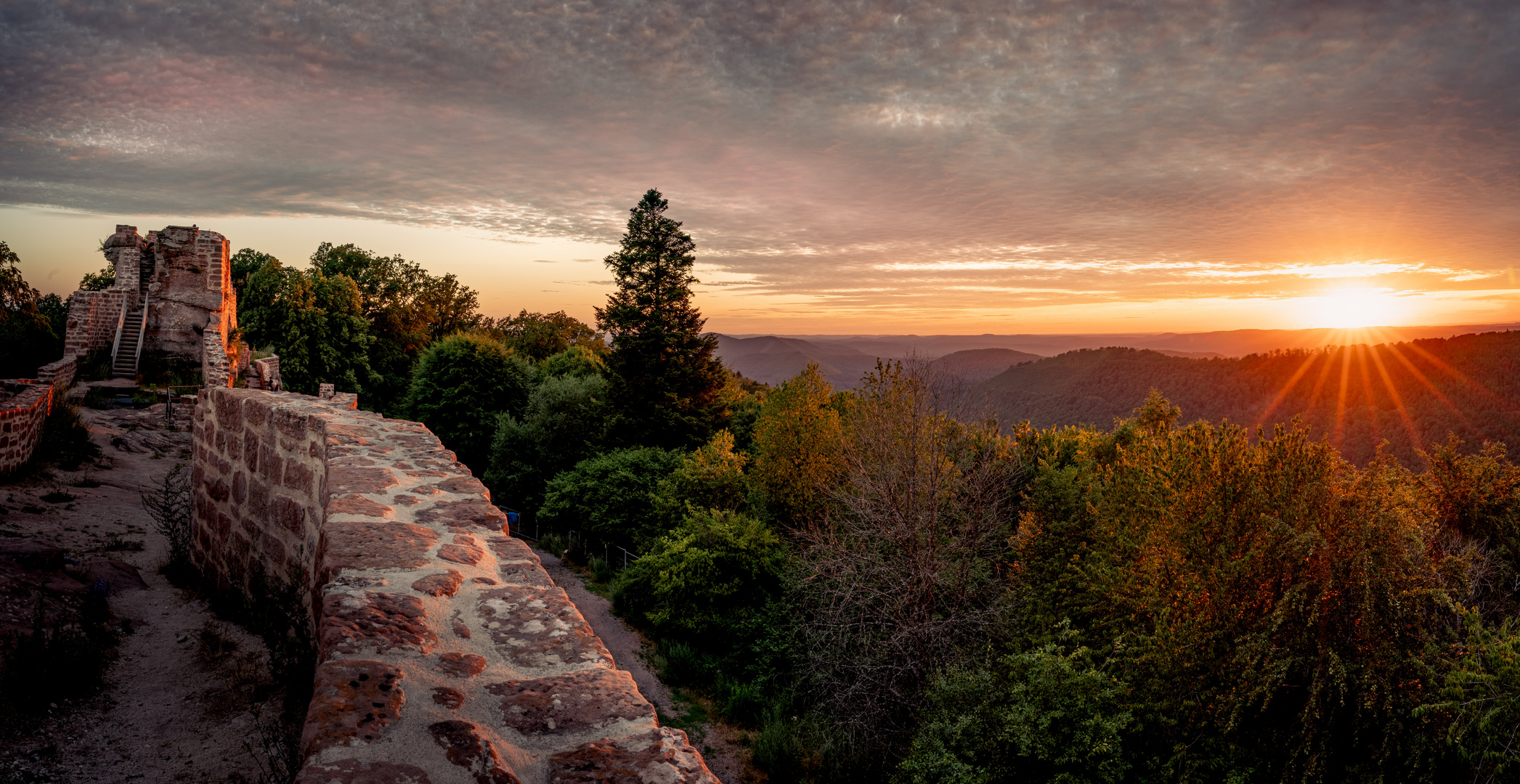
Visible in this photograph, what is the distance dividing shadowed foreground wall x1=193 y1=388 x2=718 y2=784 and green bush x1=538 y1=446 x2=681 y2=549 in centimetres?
1718

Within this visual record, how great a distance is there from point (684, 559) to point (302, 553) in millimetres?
13845

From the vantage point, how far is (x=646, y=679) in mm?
15125

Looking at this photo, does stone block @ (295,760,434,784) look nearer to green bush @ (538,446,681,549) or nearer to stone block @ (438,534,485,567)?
stone block @ (438,534,485,567)

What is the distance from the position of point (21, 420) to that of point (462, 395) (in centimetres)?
2088

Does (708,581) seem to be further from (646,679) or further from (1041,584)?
(1041,584)

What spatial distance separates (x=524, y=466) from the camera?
27.7 metres

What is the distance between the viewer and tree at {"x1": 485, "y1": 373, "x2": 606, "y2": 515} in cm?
2766

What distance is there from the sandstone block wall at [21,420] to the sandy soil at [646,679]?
302 inches

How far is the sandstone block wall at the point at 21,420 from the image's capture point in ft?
31.3

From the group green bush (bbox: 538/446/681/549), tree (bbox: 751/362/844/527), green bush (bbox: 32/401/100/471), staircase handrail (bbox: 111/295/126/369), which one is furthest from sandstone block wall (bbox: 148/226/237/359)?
tree (bbox: 751/362/844/527)

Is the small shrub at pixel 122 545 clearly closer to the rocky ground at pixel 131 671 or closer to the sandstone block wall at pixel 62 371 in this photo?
the rocky ground at pixel 131 671

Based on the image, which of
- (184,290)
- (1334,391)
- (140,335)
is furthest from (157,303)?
(1334,391)

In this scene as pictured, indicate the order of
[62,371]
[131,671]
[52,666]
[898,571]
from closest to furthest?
[52,666] → [131,671] → [898,571] → [62,371]

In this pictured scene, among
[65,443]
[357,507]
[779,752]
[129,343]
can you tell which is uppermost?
[129,343]
